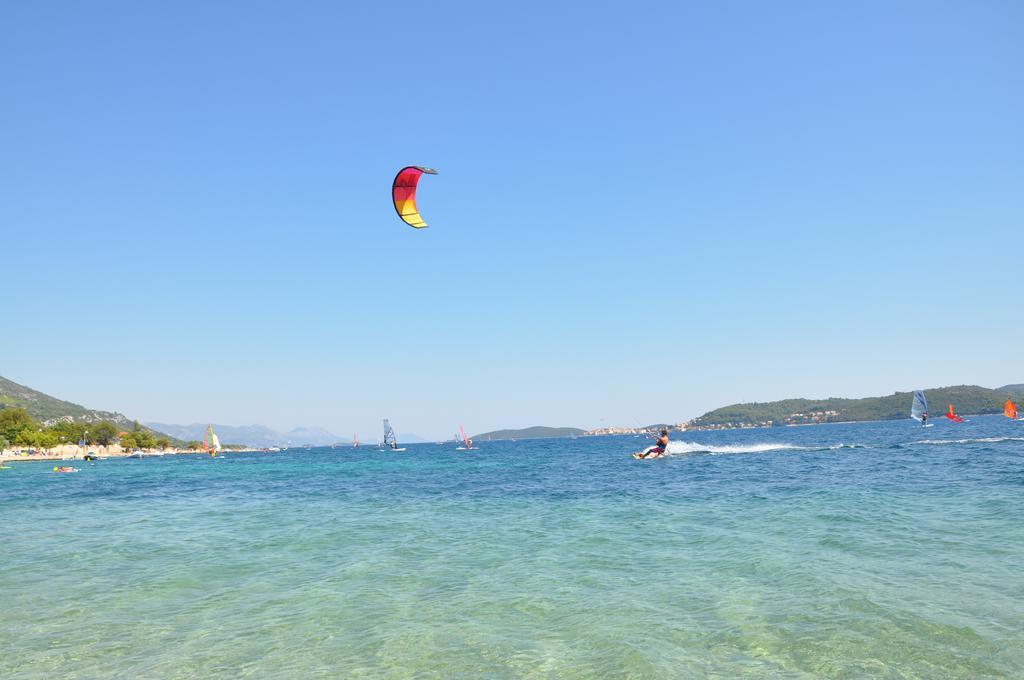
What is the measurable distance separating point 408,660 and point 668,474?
31.0 m

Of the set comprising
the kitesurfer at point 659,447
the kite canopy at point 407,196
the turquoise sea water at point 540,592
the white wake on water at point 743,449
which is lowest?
the white wake on water at point 743,449

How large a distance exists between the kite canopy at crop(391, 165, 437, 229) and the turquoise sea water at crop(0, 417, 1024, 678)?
9.99 metres

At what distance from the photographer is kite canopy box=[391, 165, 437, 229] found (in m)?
20.5

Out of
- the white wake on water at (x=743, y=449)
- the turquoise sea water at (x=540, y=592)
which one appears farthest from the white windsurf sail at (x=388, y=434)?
the turquoise sea water at (x=540, y=592)

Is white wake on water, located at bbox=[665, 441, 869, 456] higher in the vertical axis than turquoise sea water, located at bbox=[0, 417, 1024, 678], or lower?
lower

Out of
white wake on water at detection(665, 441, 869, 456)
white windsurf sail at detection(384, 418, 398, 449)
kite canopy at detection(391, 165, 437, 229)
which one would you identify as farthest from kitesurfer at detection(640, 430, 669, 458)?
white windsurf sail at detection(384, 418, 398, 449)

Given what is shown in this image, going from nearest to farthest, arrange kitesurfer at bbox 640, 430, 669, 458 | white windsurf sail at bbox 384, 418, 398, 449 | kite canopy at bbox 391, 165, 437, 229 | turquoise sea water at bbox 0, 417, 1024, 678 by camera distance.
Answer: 1. turquoise sea water at bbox 0, 417, 1024, 678
2. kite canopy at bbox 391, 165, 437, 229
3. kitesurfer at bbox 640, 430, 669, 458
4. white windsurf sail at bbox 384, 418, 398, 449

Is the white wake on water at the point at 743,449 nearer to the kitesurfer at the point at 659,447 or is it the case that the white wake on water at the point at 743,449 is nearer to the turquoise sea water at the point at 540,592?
the kitesurfer at the point at 659,447

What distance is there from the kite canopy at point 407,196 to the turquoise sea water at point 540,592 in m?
9.99

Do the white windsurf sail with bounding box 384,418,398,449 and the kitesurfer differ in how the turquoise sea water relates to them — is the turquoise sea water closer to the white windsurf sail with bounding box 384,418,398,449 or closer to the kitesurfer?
the kitesurfer

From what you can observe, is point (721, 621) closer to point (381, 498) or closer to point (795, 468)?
point (381, 498)

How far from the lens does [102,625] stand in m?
9.41

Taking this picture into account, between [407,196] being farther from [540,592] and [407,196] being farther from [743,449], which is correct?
[743,449]

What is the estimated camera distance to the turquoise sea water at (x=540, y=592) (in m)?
7.51
